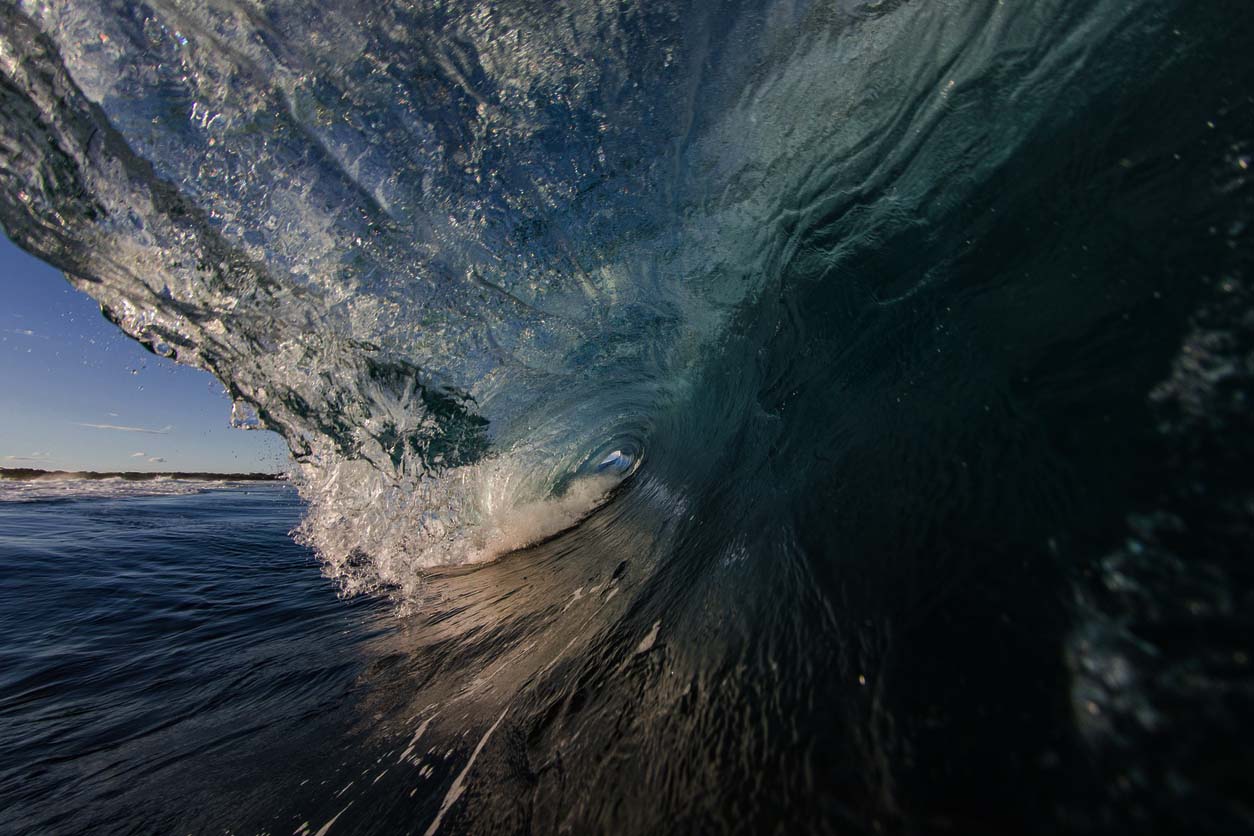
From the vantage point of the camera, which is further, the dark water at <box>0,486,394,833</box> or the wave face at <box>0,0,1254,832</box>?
the dark water at <box>0,486,394,833</box>

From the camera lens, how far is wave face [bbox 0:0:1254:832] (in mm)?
925

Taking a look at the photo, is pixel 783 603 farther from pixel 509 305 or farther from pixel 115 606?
pixel 115 606

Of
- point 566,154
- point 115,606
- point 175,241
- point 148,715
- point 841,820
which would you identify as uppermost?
point 175,241

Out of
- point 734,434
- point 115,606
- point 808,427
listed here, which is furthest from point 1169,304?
point 115,606

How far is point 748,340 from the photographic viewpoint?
4.57m

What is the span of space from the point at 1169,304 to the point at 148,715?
183 inches

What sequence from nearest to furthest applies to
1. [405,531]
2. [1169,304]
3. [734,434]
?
1. [1169,304]
2. [734,434]
3. [405,531]

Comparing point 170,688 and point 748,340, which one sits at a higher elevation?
point 748,340

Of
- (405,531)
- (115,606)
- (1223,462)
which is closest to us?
(1223,462)

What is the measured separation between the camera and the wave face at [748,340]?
925mm

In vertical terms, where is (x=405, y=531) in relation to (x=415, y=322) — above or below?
below

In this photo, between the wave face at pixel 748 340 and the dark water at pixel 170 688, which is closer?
the wave face at pixel 748 340

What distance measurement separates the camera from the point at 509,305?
15.0 feet

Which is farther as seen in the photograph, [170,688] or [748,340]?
[748,340]
